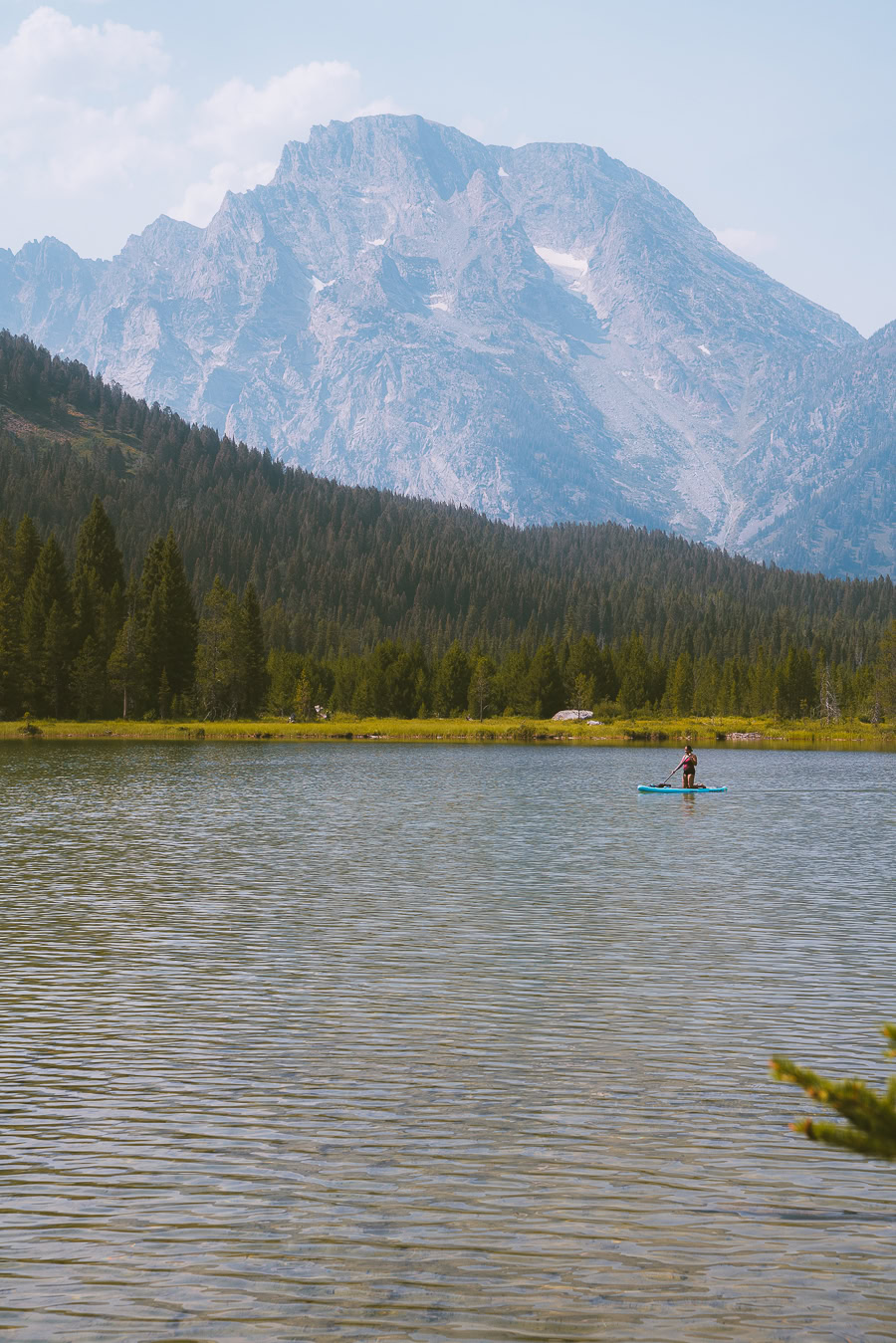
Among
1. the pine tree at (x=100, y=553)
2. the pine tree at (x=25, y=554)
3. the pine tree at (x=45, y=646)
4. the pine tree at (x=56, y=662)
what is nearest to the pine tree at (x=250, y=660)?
the pine tree at (x=100, y=553)

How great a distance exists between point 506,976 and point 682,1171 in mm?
10825

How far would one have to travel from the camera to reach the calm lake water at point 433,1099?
37.0ft

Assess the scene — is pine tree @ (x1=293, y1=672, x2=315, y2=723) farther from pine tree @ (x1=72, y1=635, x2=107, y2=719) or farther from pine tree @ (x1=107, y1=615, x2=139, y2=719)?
pine tree @ (x1=72, y1=635, x2=107, y2=719)

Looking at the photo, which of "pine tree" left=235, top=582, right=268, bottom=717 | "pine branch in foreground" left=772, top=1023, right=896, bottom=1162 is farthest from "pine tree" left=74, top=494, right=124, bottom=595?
"pine branch in foreground" left=772, top=1023, right=896, bottom=1162

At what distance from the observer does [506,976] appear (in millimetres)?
25000

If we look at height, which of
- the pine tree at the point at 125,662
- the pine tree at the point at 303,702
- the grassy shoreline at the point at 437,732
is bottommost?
the grassy shoreline at the point at 437,732

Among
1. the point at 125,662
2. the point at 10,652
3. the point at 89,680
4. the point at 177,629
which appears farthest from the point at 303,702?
the point at 10,652

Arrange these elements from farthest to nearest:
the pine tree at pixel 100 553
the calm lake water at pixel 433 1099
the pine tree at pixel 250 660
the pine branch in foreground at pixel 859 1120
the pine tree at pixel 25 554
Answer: the pine tree at pixel 100 553 → the pine tree at pixel 250 660 → the pine tree at pixel 25 554 → the calm lake water at pixel 433 1099 → the pine branch in foreground at pixel 859 1120

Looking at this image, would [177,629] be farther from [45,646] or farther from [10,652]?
[10,652]

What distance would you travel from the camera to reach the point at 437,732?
169 m

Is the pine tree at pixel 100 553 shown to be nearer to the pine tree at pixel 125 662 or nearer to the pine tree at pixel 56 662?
the pine tree at pixel 125 662

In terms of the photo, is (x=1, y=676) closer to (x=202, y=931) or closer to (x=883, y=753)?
(x=883, y=753)

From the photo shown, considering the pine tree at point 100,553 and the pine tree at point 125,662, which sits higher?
the pine tree at point 100,553

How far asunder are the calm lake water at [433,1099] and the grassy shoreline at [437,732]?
10503 centimetres
